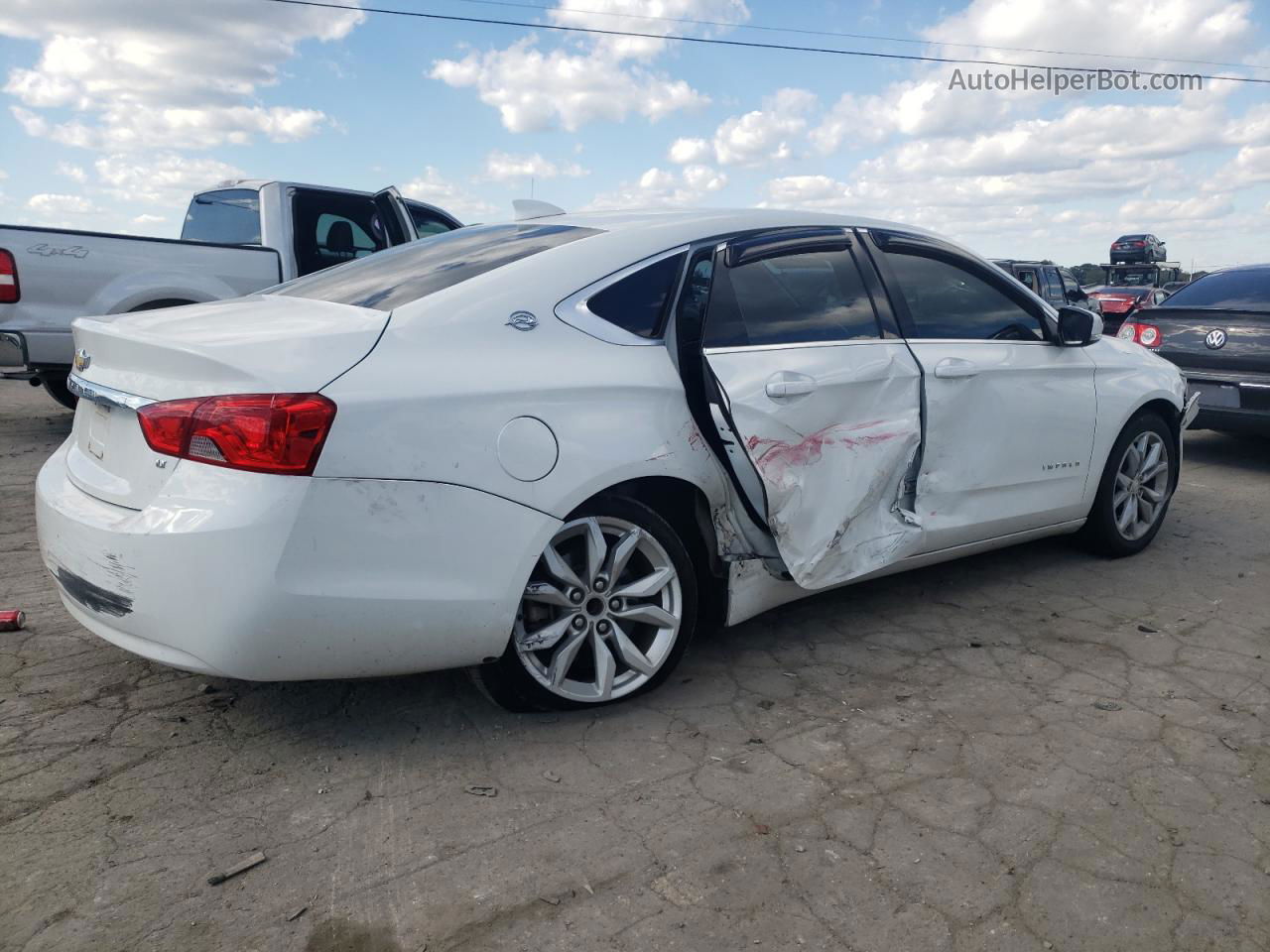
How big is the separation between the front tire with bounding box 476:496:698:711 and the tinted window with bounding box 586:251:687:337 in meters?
0.58

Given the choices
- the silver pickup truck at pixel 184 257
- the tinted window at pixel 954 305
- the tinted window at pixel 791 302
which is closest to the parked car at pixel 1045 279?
the silver pickup truck at pixel 184 257

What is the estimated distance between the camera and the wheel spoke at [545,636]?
305 cm

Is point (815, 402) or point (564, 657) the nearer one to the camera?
point (564, 657)

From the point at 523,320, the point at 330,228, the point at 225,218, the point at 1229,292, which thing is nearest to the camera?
the point at 523,320

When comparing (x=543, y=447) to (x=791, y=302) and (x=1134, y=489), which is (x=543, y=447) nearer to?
(x=791, y=302)

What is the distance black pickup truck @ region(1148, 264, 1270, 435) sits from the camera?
23.3 feet

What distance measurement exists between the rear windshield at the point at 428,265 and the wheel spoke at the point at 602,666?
3.85 ft

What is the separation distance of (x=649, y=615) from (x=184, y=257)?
5.45 meters

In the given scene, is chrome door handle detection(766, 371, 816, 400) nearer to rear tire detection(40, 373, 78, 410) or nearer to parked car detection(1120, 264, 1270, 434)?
parked car detection(1120, 264, 1270, 434)

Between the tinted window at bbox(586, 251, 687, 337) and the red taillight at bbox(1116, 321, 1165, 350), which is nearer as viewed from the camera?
the tinted window at bbox(586, 251, 687, 337)

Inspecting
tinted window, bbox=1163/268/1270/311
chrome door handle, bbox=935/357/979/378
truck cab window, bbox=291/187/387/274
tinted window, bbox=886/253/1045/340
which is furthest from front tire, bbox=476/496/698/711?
tinted window, bbox=1163/268/1270/311

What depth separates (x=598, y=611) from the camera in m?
3.17

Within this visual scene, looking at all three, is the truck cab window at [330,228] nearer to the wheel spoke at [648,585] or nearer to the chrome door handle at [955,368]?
the chrome door handle at [955,368]

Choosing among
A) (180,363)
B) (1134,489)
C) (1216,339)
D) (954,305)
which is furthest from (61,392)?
(1216,339)
